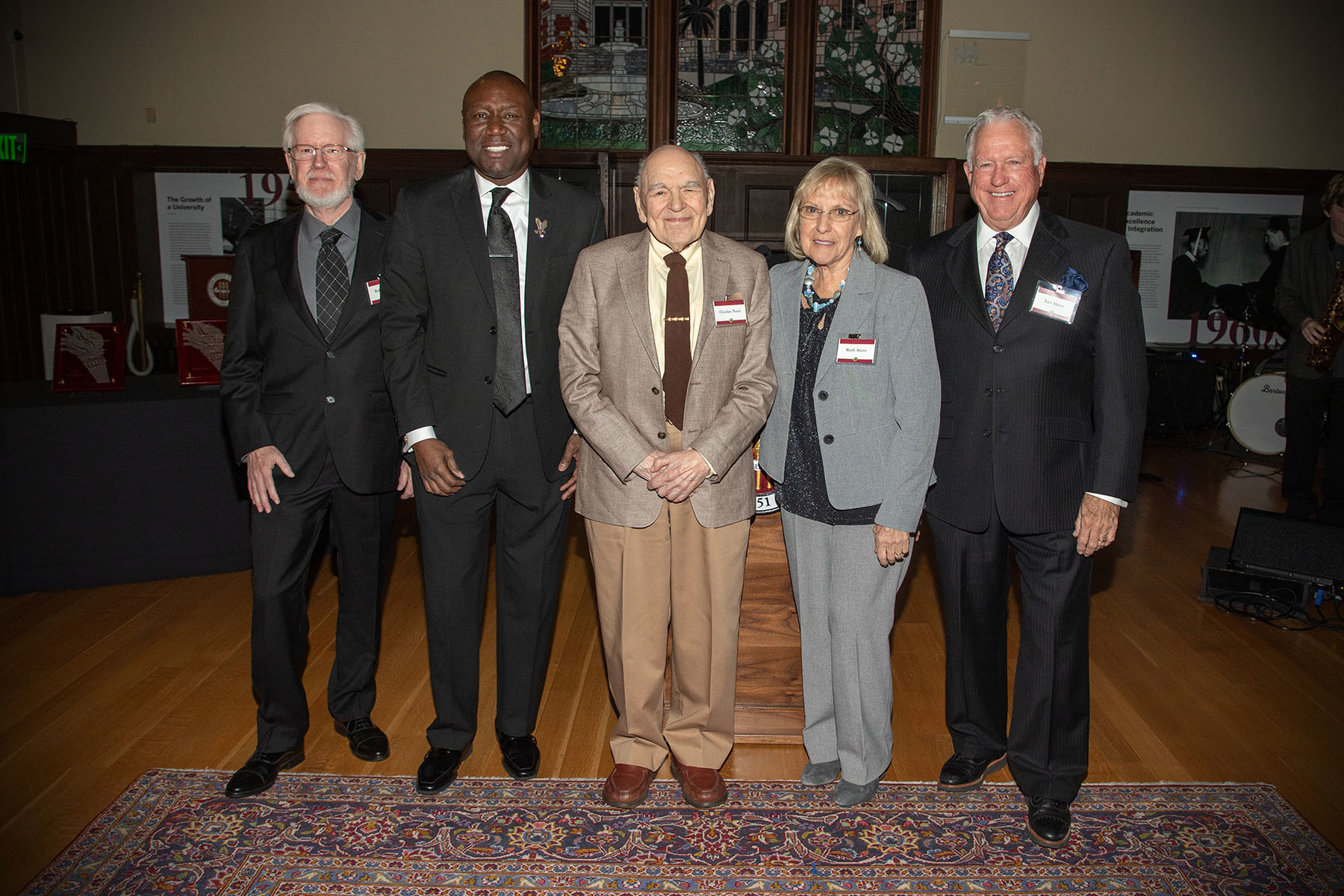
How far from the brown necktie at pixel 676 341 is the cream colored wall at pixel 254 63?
710 cm

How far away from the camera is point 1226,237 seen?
9656 millimetres

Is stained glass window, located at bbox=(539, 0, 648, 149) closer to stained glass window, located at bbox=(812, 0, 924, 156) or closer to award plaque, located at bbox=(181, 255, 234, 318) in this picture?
stained glass window, located at bbox=(812, 0, 924, 156)

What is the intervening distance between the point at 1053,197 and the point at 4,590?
30.1 ft

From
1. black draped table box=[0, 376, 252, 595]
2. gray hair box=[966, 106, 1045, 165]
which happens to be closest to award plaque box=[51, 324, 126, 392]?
black draped table box=[0, 376, 252, 595]

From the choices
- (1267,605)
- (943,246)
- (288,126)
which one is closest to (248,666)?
(288,126)

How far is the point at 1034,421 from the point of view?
8.52ft

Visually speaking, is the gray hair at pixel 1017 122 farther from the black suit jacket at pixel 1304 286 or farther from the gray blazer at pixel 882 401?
the black suit jacket at pixel 1304 286

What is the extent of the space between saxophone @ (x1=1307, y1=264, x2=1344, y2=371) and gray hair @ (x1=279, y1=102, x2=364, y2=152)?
5.19m

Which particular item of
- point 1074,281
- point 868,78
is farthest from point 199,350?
point 868,78

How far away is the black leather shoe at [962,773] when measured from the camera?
9.61ft

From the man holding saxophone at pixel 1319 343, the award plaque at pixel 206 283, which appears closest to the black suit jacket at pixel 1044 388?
the man holding saxophone at pixel 1319 343

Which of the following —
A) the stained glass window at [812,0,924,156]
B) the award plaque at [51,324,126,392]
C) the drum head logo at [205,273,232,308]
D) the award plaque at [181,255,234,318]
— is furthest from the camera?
the stained glass window at [812,0,924,156]

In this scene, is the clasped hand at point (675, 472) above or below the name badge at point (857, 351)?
below

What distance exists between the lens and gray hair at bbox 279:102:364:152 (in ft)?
9.07
